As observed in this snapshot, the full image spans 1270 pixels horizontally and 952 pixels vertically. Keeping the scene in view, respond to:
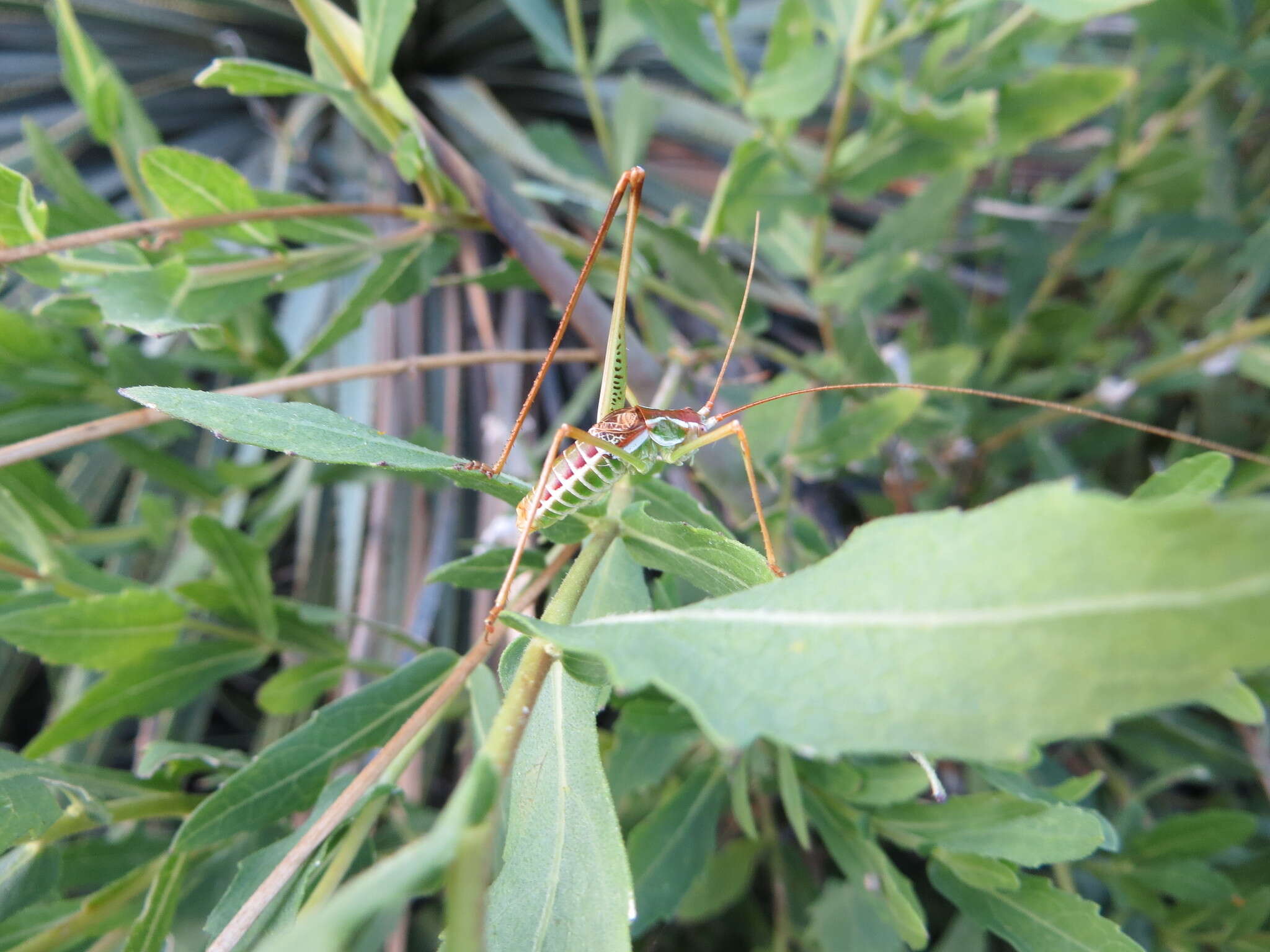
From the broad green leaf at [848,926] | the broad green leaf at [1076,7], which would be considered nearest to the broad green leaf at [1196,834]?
the broad green leaf at [848,926]

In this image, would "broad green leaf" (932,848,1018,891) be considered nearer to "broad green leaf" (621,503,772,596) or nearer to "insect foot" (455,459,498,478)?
"broad green leaf" (621,503,772,596)

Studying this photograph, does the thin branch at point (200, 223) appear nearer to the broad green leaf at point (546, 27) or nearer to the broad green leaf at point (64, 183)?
the broad green leaf at point (64, 183)

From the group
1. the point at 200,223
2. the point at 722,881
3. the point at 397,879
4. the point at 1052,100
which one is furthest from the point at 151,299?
the point at 1052,100

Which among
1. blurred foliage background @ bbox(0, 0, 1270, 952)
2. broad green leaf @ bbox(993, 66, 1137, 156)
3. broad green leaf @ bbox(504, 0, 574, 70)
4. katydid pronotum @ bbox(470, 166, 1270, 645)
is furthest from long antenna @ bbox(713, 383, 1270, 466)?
broad green leaf @ bbox(504, 0, 574, 70)

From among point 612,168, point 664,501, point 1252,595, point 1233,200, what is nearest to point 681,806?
point 664,501

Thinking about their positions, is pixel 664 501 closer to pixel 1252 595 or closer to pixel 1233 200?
pixel 1252 595

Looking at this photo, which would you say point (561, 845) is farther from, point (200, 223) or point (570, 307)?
point (200, 223)
